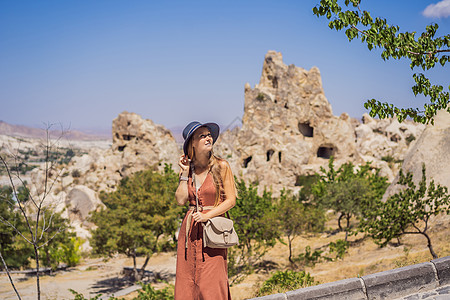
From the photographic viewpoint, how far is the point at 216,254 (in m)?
3.02

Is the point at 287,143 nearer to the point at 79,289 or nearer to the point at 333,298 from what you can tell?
the point at 79,289

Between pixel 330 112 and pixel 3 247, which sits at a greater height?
pixel 330 112

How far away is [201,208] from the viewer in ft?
10.1

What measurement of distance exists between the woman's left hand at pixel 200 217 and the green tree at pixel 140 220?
41.9 ft

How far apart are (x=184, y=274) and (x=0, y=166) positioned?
3732 mm

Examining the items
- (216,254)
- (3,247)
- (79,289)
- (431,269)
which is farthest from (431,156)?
(3,247)

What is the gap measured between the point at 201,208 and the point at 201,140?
544 mm

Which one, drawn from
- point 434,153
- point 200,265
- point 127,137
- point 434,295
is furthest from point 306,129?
point 200,265

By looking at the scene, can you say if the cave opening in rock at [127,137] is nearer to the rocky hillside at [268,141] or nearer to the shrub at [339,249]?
the rocky hillside at [268,141]

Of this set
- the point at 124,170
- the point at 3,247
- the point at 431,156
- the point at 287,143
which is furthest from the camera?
the point at 287,143

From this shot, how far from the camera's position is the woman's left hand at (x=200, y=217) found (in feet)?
9.58

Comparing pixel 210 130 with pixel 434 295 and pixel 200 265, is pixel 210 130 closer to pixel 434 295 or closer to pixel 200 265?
pixel 200 265

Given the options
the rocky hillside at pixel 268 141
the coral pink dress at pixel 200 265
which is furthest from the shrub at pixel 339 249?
the rocky hillside at pixel 268 141

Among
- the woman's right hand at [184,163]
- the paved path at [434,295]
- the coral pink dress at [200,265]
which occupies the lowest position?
the paved path at [434,295]
